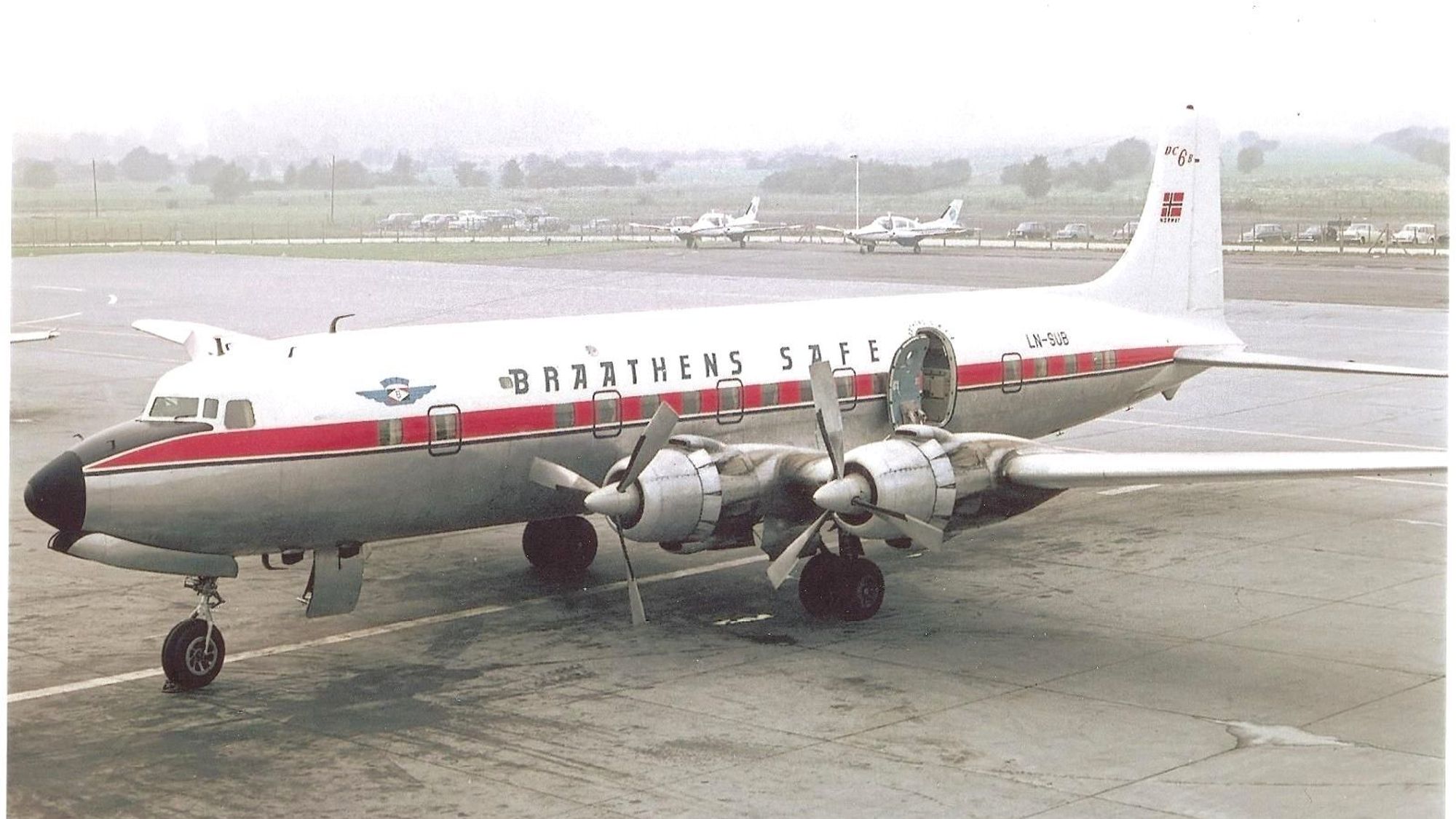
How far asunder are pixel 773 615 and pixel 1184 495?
30.7ft

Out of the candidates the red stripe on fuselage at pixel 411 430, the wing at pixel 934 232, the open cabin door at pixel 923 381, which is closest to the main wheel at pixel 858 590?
the red stripe on fuselage at pixel 411 430

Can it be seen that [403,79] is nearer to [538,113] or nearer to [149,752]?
[538,113]

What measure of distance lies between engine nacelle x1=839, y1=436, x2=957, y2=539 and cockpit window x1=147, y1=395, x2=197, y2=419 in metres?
6.60

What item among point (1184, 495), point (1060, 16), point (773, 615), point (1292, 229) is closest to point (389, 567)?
point (773, 615)

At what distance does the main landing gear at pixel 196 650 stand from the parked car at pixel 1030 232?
54.8m

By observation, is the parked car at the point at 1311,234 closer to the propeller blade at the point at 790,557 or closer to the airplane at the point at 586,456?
the airplane at the point at 586,456

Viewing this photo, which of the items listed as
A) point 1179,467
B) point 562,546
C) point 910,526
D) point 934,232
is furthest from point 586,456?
point 934,232

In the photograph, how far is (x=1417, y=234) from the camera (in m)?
66.2

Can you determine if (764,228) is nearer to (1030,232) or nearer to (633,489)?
(1030,232)

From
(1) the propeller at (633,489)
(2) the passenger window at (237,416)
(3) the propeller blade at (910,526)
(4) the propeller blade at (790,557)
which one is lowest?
(4) the propeller blade at (790,557)

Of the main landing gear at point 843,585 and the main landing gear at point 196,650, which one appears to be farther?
the main landing gear at point 843,585

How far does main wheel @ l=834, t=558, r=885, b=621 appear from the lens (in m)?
18.1

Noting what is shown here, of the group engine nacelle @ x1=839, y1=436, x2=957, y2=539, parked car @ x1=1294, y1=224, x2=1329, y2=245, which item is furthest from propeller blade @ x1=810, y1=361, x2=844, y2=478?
parked car @ x1=1294, y1=224, x2=1329, y2=245

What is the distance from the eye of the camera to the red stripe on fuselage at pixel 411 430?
15727mm
